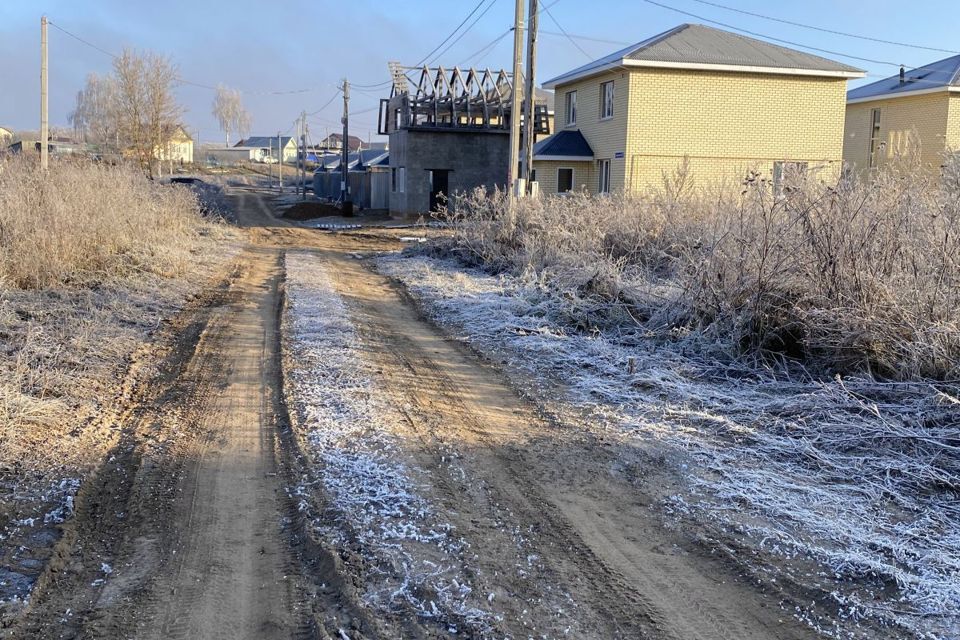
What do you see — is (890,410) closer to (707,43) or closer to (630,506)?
(630,506)

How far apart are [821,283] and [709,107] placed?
2170 centimetres

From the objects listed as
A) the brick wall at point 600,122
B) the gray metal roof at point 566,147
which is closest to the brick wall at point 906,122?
the brick wall at point 600,122

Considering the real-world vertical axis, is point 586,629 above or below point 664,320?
below

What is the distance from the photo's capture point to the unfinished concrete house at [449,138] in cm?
3581

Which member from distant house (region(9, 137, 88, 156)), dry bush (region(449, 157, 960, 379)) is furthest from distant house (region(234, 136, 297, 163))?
dry bush (region(449, 157, 960, 379))

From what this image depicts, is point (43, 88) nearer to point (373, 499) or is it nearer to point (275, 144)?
point (373, 499)

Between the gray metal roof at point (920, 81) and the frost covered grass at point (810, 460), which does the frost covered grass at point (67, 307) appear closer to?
the frost covered grass at point (810, 460)

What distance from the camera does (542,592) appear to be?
3.68m

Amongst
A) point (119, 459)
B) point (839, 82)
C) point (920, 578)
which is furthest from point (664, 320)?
point (839, 82)

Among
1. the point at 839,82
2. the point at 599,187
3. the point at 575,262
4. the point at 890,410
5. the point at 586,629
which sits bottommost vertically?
the point at 586,629

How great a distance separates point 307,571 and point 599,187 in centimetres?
2688

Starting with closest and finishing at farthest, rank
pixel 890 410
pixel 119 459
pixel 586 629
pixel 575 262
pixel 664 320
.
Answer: pixel 586 629, pixel 119 459, pixel 890 410, pixel 664 320, pixel 575 262

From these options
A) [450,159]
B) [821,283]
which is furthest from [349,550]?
[450,159]

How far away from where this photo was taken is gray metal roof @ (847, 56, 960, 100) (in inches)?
1181
